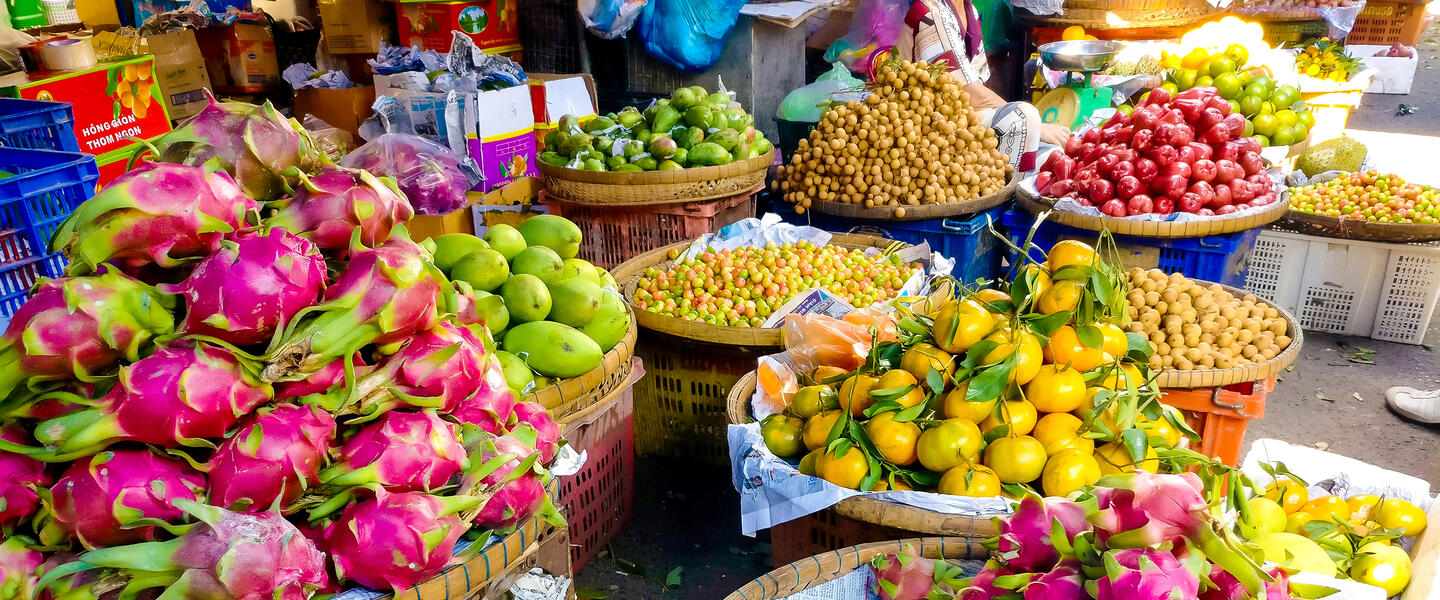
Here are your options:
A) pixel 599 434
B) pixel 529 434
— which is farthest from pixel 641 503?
pixel 529 434

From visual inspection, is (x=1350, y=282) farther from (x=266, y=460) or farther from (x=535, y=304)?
(x=266, y=460)

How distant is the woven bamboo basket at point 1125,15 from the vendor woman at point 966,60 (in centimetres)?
239

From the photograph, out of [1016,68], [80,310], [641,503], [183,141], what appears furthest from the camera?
[1016,68]

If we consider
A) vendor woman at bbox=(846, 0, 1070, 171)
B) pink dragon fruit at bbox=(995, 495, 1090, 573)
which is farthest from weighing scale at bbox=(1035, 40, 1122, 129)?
pink dragon fruit at bbox=(995, 495, 1090, 573)

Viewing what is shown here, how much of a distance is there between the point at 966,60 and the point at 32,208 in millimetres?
4584

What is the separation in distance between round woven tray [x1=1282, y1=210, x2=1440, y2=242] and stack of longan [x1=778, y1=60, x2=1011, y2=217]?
139 centimetres

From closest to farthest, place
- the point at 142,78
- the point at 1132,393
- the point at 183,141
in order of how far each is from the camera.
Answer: the point at 183,141, the point at 1132,393, the point at 142,78

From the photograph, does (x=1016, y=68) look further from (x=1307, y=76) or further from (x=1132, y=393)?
(x=1132, y=393)

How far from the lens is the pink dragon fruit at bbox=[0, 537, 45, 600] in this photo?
1086 millimetres

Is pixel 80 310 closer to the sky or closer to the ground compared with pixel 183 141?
closer to the ground

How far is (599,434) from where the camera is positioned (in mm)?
2404

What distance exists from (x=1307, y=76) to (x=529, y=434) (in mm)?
7025

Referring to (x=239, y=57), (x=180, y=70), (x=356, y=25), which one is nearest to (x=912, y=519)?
(x=356, y=25)

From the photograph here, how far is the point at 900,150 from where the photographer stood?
373cm
